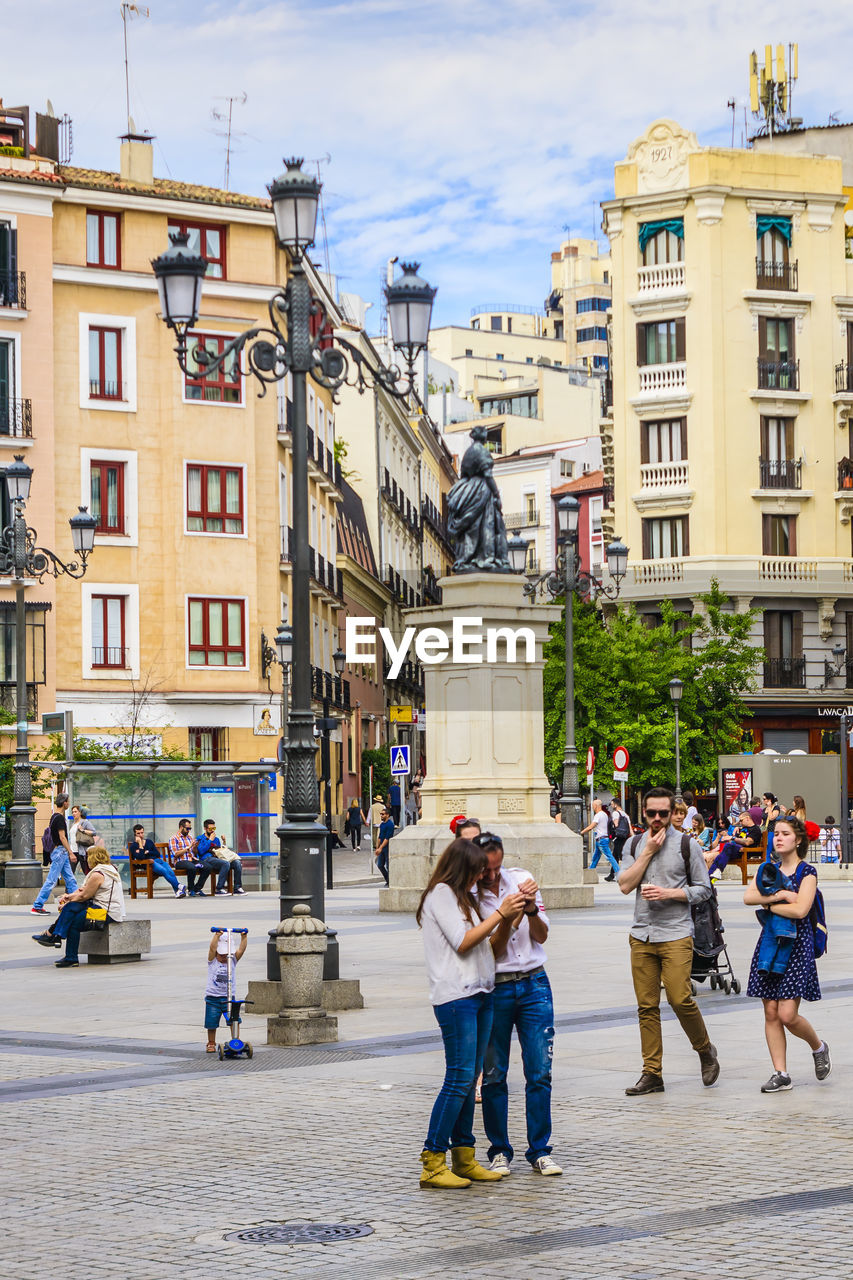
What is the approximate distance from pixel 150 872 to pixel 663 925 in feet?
82.4

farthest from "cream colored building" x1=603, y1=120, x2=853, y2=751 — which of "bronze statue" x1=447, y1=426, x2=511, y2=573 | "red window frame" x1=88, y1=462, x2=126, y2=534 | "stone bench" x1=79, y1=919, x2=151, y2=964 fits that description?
"stone bench" x1=79, y1=919, x2=151, y2=964

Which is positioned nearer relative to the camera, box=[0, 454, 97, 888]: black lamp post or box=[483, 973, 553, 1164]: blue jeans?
box=[483, 973, 553, 1164]: blue jeans

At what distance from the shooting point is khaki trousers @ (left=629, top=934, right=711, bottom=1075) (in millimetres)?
11164

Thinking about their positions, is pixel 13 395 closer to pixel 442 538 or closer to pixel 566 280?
pixel 442 538

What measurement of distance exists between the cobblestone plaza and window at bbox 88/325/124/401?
36959 millimetres

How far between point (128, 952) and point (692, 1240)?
1410cm

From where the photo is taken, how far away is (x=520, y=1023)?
906 cm

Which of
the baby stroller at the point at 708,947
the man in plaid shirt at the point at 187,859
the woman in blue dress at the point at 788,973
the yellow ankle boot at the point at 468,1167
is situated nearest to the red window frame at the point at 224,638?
the man in plaid shirt at the point at 187,859

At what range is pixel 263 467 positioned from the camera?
53594mm

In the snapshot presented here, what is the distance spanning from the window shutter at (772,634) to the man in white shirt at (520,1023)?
169 feet

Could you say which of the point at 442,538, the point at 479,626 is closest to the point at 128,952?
the point at 479,626

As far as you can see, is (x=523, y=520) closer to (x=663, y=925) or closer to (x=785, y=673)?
(x=785, y=673)

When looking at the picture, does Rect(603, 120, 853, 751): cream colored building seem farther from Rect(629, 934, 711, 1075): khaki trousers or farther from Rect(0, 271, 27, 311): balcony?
Rect(629, 934, 711, 1075): khaki trousers

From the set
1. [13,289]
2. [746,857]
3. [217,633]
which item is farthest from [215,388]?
[746,857]
